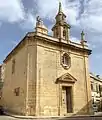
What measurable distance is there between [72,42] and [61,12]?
4.74m

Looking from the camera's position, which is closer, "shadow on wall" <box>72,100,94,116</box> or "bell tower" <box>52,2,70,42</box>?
"shadow on wall" <box>72,100,94,116</box>

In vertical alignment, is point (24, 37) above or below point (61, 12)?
below

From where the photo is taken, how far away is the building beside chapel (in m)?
17.6

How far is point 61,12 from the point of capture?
23766 mm

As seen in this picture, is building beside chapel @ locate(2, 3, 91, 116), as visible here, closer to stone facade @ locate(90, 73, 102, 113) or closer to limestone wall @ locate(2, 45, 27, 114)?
limestone wall @ locate(2, 45, 27, 114)

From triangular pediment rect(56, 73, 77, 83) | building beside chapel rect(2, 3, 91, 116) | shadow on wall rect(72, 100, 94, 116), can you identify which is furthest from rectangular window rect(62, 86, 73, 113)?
shadow on wall rect(72, 100, 94, 116)

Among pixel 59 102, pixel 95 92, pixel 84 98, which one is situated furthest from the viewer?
pixel 95 92

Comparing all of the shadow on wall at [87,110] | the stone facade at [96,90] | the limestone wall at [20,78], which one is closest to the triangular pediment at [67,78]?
the shadow on wall at [87,110]

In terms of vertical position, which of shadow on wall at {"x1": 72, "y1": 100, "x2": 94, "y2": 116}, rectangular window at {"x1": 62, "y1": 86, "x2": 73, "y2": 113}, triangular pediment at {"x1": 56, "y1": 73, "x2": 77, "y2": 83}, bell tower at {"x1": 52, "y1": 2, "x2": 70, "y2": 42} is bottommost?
shadow on wall at {"x1": 72, "y1": 100, "x2": 94, "y2": 116}

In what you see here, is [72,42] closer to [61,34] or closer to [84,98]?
[61,34]

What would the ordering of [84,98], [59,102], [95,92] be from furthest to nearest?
[95,92], [84,98], [59,102]

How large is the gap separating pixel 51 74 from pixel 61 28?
6440 mm

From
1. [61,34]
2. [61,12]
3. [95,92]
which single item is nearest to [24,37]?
[61,34]

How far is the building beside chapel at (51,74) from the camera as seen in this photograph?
57.7ft
